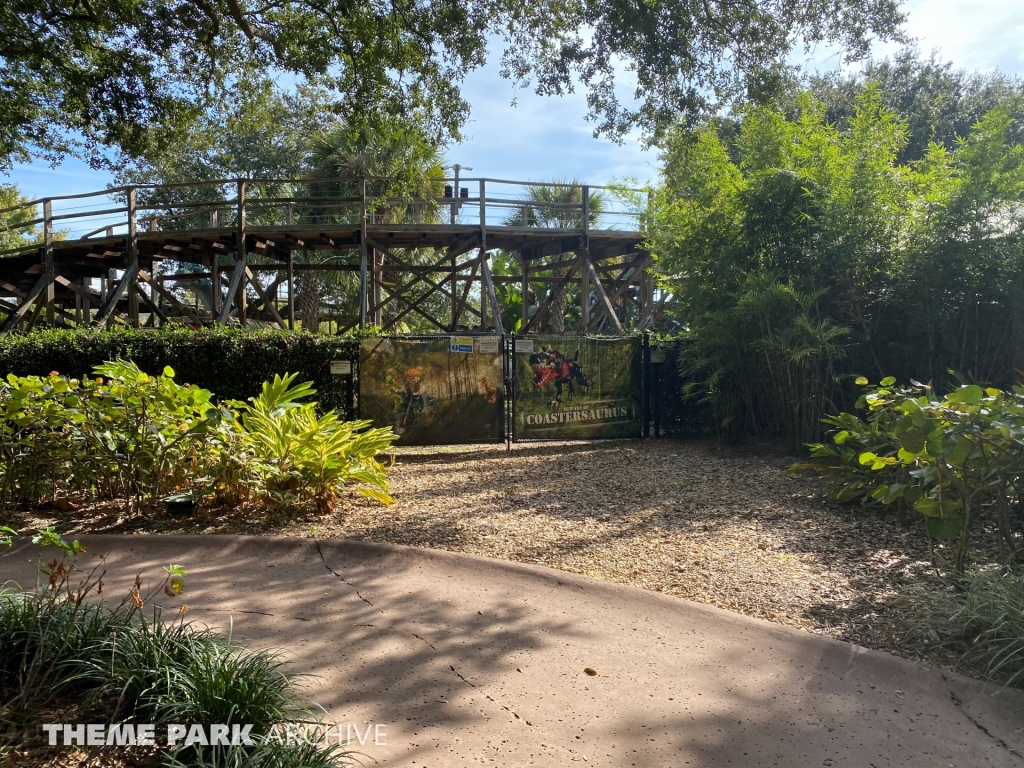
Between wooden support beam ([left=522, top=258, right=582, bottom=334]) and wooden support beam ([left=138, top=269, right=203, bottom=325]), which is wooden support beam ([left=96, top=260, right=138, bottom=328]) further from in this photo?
wooden support beam ([left=522, top=258, right=582, bottom=334])

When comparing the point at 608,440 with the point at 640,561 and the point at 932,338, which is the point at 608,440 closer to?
the point at 932,338

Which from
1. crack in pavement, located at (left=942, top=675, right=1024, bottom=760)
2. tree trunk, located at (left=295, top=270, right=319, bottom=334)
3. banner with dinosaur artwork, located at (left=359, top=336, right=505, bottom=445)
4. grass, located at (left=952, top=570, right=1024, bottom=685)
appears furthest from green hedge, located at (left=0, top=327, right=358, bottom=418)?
tree trunk, located at (left=295, top=270, right=319, bottom=334)

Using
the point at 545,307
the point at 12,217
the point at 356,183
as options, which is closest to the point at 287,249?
the point at 356,183

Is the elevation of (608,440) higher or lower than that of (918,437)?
lower

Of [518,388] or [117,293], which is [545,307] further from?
[117,293]

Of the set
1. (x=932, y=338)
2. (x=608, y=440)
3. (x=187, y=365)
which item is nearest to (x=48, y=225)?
(x=187, y=365)

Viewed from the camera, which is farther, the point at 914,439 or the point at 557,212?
the point at 557,212

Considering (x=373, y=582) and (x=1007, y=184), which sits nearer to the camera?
(x=373, y=582)

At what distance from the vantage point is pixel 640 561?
4.88 metres

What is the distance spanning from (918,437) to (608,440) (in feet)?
23.7

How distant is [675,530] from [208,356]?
695 cm

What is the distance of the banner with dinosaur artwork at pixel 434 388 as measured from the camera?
384 inches

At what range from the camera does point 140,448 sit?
18.1 ft

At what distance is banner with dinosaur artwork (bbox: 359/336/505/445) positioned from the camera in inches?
384
